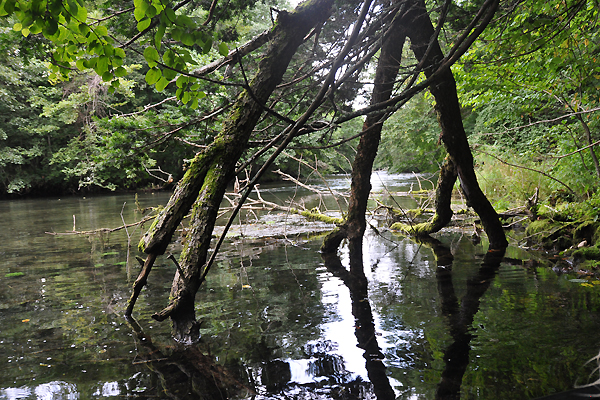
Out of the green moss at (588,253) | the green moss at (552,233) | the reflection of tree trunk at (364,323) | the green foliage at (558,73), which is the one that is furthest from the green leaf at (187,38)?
the green moss at (552,233)

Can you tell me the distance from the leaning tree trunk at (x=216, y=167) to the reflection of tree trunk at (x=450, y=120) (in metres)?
1.69

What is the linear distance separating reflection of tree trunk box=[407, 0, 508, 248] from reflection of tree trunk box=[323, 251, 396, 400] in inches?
80.0

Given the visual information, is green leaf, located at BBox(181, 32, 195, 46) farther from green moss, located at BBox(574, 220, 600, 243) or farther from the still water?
green moss, located at BBox(574, 220, 600, 243)

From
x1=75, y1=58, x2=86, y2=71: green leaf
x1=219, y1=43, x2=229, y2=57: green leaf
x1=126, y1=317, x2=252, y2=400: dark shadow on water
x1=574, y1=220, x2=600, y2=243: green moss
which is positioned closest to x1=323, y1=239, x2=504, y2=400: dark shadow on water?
x1=126, y1=317, x2=252, y2=400: dark shadow on water

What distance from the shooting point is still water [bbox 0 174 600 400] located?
2.75 meters

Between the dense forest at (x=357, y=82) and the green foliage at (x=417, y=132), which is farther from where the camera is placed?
the green foliage at (x=417, y=132)

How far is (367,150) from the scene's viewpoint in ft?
18.5

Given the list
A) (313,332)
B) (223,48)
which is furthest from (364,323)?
(223,48)

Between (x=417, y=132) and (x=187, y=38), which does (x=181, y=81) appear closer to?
(x=187, y=38)

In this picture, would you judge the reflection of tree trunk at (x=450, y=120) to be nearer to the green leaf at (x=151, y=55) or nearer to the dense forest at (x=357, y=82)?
the dense forest at (x=357, y=82)

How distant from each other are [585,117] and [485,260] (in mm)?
3132

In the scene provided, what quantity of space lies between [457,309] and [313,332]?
1.55 metres

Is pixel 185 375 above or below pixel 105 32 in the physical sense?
below

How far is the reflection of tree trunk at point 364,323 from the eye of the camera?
2.72m
